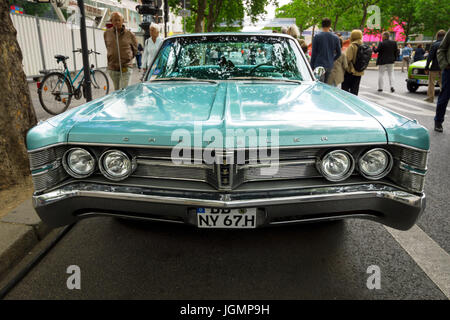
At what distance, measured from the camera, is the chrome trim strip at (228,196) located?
6.12 feet

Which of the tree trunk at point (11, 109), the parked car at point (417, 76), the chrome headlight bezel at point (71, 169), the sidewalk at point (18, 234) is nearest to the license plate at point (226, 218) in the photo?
the chrome headlight bezel at point (71, 169)

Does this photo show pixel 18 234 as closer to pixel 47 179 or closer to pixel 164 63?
pixel 47 179

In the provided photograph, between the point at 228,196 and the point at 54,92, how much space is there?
611 cm

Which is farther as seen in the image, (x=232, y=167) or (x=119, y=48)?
(x=119, y=48)

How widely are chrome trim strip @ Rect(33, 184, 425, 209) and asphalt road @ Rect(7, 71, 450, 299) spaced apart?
1.26ft

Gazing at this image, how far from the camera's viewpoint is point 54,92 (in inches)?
265

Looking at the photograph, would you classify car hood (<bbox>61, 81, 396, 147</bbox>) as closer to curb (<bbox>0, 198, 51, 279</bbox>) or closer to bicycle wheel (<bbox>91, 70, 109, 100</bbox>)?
curb (<bbox>0, 198, 51, 279</bbox>)

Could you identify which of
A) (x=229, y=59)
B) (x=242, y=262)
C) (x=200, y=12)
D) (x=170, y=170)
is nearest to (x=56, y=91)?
(x=229, y=59)

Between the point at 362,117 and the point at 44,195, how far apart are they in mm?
1915

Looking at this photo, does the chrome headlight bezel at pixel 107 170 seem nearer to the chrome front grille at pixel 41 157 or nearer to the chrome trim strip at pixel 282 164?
the chrome front grille at pixel 41 157

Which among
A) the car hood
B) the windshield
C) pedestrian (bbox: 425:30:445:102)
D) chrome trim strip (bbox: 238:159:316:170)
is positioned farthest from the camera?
pedestrian (bbox: 425:30:445:102)

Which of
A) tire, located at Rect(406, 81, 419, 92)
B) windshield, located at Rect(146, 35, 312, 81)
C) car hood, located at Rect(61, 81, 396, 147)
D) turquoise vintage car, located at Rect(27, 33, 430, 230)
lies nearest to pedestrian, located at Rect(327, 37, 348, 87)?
windshield, located at Rect(146, 35, 312, 81)

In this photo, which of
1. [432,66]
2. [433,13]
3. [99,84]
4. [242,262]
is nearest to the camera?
[242,262]

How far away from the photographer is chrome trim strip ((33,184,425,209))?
1864 mm
